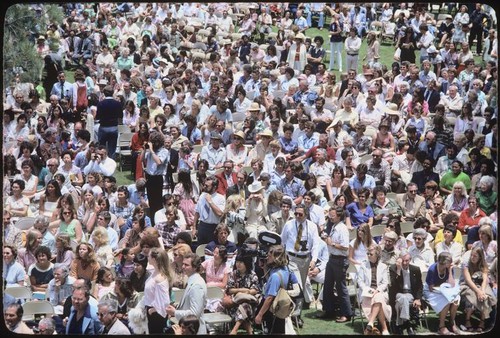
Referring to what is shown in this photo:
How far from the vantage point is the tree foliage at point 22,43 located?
14211 millimetres

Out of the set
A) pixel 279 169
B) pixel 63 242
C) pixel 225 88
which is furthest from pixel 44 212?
pixel 225 88

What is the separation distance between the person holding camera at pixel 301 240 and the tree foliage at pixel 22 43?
502cm

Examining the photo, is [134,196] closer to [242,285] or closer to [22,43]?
[242,285]

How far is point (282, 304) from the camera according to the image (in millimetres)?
8984

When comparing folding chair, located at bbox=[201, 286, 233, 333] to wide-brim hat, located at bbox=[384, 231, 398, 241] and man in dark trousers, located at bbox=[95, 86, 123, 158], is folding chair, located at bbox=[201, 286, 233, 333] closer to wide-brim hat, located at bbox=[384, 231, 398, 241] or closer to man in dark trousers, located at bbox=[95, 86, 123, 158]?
wide-brim hat, located at bbox=[384, 231, 398, 241]

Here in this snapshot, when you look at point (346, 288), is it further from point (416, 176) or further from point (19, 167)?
point (19, 167)

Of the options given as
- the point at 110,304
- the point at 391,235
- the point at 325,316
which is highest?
the point at 110,304

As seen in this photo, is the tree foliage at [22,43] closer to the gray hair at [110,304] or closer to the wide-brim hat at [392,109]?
the gray hair at [110,304]

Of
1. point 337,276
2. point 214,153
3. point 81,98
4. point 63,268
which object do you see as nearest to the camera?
point 63,268

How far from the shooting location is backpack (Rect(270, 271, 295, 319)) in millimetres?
8969

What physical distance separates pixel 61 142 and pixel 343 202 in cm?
564

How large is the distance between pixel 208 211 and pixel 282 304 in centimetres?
302

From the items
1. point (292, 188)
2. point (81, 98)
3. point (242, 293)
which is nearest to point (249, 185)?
point (292, 188)

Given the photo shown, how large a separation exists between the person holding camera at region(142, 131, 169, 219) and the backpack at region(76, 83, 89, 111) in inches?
167
